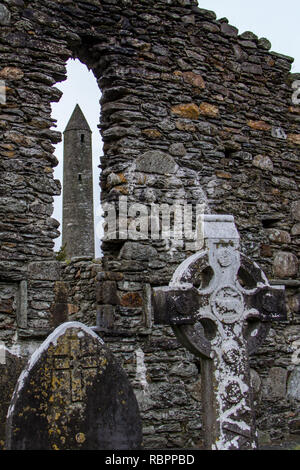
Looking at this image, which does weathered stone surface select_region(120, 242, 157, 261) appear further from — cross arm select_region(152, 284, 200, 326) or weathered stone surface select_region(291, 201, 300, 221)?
cross arm select_region(152, 284, 200, 326)

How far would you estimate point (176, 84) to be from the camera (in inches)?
279

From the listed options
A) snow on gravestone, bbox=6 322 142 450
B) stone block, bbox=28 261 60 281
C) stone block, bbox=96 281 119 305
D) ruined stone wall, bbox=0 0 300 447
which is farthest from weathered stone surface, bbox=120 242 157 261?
snow on gravestone, bbox=6 322 142 450

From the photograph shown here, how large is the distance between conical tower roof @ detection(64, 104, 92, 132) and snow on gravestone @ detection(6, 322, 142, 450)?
25.3 m

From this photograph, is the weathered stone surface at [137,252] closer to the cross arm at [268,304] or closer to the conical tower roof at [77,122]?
the cross arm at [268,304]

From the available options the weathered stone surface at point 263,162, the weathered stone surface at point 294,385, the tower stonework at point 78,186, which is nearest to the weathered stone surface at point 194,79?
the weathered stone surface at point 263,162

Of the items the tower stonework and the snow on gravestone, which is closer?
the snow on gravestone

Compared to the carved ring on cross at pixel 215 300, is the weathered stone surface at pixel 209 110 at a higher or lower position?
higher

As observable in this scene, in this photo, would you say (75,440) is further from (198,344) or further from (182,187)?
(182,187)

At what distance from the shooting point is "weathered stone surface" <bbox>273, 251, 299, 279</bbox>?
7.59 m

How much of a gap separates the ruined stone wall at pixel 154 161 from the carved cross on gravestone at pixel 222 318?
2.40m

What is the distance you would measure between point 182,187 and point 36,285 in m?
2.20

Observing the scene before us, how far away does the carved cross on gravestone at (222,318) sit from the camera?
11.8 feet

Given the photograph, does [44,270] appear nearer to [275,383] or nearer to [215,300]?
[215,300]
